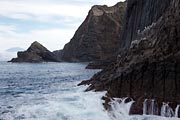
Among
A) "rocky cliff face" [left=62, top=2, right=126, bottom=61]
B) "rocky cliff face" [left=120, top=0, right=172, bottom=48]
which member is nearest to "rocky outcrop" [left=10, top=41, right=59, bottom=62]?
"rocky cliff face" [left=62, top=2, right=126, bottom=61]

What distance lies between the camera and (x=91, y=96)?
37.4 meters

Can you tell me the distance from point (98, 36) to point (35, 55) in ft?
106

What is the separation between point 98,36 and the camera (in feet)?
603

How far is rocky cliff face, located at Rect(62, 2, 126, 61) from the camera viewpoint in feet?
586

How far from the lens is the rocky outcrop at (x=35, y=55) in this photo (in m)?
183

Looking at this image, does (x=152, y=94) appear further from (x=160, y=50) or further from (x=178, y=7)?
(x=178, y=7)

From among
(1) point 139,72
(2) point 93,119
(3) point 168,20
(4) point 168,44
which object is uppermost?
(3) point 168,20

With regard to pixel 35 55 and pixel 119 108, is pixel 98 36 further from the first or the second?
pixel 119 108

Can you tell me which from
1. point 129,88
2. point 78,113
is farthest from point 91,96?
point 78,113

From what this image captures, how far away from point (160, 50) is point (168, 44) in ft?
2.86

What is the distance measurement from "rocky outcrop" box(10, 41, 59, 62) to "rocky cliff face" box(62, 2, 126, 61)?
12.7 metres

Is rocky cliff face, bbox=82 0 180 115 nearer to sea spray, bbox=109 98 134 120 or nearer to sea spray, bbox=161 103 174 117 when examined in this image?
sea spray, bbox=161 103 174 117

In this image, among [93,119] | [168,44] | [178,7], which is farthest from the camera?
[178,7]

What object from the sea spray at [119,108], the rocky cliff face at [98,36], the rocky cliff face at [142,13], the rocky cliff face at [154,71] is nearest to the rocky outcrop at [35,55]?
the rocky cliff face at [98,36]
